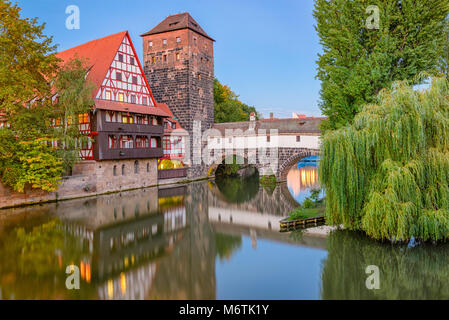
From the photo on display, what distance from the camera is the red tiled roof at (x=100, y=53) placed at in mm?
21219

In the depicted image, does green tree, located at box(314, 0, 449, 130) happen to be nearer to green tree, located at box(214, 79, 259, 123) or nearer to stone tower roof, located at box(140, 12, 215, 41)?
stone tower roof, located at box(140, 12, 215, 41)

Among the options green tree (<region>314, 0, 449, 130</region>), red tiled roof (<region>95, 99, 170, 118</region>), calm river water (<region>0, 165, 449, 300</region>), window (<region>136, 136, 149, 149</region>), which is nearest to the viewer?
calm river water (<region>0, 165, 449, 300</region>)

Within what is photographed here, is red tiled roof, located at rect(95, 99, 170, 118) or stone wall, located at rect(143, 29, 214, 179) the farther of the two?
stone wall, located at rect(143, 29, 214, 179)

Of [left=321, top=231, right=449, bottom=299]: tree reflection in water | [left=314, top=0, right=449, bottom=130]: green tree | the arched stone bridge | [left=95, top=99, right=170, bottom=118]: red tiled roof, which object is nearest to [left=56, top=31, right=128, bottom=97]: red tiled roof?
[left=95, top=99, right=170, bottom=118]: red tiled roof

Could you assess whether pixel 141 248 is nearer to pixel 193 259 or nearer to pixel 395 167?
pixel 193 259

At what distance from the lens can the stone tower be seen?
28547mm

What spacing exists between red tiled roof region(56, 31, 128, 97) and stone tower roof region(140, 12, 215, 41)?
21.8ft

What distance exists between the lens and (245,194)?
931 inches

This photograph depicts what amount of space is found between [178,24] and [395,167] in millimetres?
23901

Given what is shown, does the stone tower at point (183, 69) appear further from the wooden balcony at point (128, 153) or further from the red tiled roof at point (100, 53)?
the red tiled roof at point (100, 53)

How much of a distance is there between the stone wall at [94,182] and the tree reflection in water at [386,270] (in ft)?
49.3

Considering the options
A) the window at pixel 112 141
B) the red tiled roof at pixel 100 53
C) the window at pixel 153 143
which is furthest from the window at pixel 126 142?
the red tiled roof at pixel 100 53

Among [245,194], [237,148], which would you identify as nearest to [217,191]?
[245,194]

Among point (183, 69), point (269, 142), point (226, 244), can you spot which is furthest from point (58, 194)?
point (269, 142)
